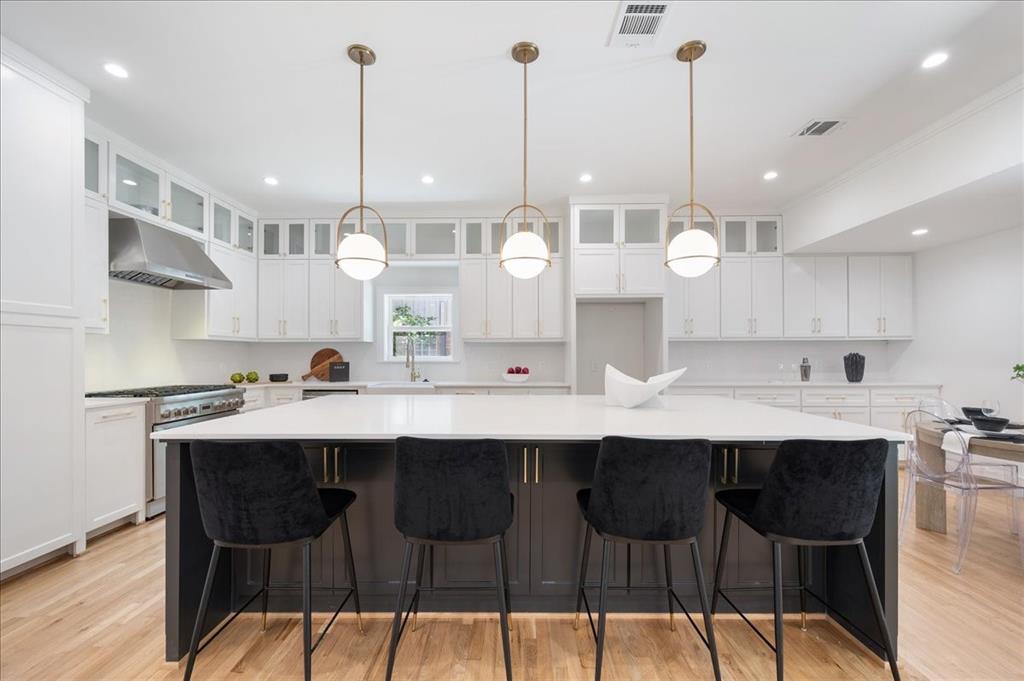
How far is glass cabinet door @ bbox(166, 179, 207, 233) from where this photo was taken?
12.9 ft

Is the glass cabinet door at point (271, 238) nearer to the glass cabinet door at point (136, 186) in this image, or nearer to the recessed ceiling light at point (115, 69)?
the glass cabinet door at point (136, 186)

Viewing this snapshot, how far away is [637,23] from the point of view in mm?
2207

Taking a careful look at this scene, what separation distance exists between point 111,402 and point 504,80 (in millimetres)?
3181

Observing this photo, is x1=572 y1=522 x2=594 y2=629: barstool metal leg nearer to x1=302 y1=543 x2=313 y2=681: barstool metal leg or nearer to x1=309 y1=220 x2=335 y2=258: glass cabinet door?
x1=302 y1=543 x2=313 y2=681: barstool metal leg

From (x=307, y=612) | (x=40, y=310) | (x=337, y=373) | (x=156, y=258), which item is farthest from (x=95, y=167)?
(x=307, y=612)

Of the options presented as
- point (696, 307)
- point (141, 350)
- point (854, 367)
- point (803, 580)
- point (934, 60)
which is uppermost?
point (934, 60)

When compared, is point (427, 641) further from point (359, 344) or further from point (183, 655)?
point (359, 344)

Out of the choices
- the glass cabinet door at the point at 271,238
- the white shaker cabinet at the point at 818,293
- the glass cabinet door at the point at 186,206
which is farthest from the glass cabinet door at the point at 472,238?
the white shaker cabinet at the point at 818,293

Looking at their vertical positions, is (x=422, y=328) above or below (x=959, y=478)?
above

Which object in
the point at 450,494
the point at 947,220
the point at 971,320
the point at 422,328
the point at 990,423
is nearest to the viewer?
the point at 450,494

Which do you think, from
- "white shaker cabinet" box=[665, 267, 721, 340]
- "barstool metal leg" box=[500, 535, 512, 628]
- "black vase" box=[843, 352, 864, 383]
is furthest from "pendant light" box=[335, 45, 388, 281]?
"black vase" box=[843, 352, 864, 383]

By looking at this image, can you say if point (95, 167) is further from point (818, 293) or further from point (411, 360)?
point (818, 293)

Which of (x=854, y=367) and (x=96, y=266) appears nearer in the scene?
(x=96, y=266)

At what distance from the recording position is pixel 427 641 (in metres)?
1.96
